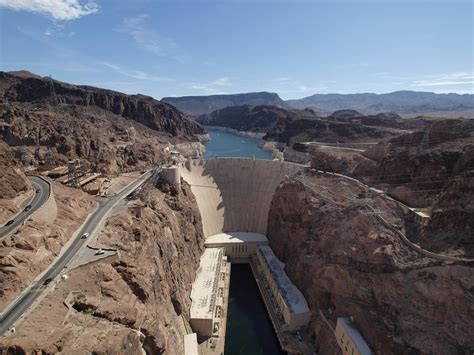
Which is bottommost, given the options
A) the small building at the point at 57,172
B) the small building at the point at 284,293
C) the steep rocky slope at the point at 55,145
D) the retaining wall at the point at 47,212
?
the small building at the point at 284,293

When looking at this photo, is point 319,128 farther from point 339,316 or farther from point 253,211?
point 339,316

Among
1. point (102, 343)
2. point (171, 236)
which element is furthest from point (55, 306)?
point (171, 236)

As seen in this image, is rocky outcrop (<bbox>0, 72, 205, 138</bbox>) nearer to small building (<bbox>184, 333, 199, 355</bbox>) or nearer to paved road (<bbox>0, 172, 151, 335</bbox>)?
paved road (<bbox>0, 172, 151, 335</bbox>)

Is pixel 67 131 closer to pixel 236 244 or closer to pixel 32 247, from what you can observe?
pixel 236 244

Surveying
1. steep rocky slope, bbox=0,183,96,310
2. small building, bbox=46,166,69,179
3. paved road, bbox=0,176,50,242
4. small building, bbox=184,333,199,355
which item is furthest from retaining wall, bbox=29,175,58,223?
small building, bbox=184,333,199,355

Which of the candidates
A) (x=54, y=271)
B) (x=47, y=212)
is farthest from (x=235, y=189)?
(x=54, y=271)

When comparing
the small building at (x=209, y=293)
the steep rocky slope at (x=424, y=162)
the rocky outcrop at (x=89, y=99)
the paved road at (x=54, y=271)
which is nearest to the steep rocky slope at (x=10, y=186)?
the paved road at (x=54, y=271)

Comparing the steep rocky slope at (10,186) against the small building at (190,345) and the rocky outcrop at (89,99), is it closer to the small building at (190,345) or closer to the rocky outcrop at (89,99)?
the small building at (190,345)
